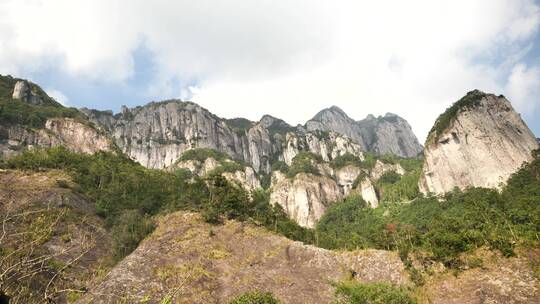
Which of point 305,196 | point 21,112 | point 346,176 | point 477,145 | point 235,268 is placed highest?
point 21,112

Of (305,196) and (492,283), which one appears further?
(305,196)

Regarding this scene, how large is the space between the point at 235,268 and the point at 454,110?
114542 mm

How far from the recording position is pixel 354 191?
16988cm

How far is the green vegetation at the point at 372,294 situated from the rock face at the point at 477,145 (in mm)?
94125

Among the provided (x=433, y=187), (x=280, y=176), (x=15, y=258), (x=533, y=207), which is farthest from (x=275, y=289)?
(x=280, y=176)

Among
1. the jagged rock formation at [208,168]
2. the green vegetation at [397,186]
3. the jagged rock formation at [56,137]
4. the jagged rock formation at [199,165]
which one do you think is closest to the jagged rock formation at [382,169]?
the green vegetation at [397,186]

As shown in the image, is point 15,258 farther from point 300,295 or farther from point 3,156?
point 3,156

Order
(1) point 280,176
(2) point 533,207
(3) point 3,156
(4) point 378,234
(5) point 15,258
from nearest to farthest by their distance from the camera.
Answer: (5) point 15,258, (4) point 378,234, (2) point 533,207, (3) point 3,156, (1) point 280,176

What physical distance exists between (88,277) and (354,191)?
446ft

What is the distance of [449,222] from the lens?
6469cm

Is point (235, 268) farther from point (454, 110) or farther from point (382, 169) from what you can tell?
point (382, 169)

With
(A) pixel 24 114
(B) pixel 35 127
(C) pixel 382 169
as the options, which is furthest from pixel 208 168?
(C) pixel 382 169

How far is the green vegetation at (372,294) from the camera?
37.7 metres

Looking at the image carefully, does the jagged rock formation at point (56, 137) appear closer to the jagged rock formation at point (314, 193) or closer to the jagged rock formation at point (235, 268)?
the jagged rock formation at point (314, 193)
